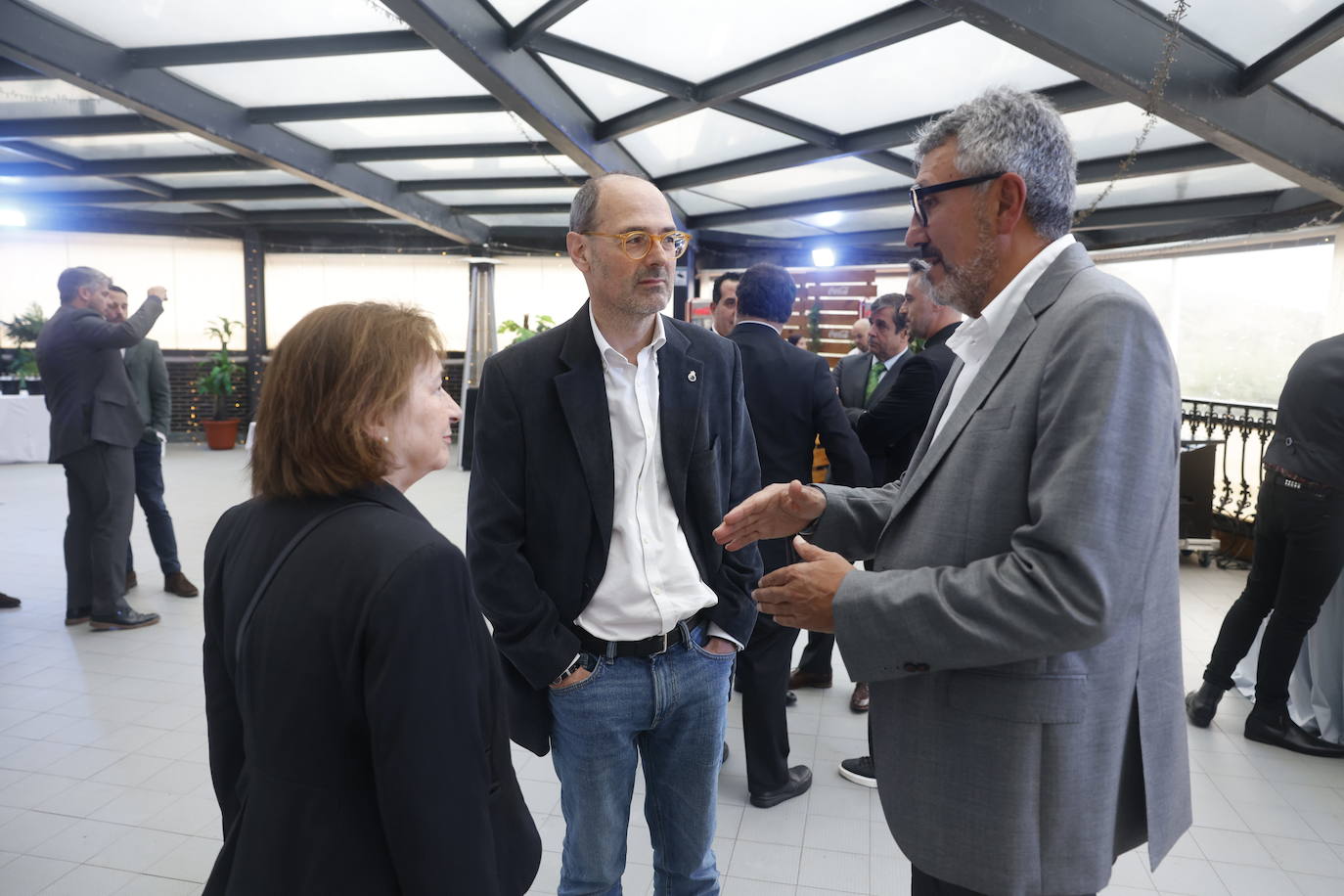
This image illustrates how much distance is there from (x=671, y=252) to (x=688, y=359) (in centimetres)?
23

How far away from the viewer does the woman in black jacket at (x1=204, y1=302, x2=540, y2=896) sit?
0.99 m

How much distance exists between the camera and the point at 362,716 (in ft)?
3.34

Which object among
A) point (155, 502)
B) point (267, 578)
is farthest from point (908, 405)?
point (155, 502)

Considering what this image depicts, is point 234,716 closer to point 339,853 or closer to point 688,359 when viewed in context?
point 339,853

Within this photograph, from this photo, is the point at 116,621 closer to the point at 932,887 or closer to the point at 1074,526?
the point at 932,887

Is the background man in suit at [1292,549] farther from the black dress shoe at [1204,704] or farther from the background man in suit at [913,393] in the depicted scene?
the background man in suit at [913,393]

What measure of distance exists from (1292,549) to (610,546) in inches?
120

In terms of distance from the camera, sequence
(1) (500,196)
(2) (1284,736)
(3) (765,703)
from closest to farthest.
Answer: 1. (3) (765,703)
2. (2) (1284,736)
3. (1) (500,196)

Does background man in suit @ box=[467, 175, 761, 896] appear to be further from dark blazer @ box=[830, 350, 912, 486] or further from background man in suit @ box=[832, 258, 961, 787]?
dark blazer @ box=[830, 350, 912, 486]

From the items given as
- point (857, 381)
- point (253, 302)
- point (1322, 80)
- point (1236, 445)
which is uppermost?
point (1322, 80)

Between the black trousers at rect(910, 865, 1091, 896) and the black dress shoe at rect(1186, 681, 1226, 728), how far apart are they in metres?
2.88

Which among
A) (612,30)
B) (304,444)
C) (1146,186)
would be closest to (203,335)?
(612,30)

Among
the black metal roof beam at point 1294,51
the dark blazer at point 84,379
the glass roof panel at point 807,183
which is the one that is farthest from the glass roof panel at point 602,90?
the black metal roof beam at point 1294,51

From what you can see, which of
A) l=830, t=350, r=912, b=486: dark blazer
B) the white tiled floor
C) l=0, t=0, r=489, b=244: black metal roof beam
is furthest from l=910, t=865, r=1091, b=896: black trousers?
l=0, t=0, r=489, b=244: black metal roof beam
